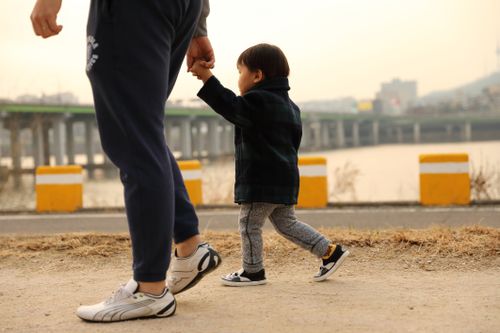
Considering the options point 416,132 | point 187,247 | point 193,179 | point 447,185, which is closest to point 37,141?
point 193,179

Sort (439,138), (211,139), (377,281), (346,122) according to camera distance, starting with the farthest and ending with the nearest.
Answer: (439,138), (346,122), (211,139), (377,281)

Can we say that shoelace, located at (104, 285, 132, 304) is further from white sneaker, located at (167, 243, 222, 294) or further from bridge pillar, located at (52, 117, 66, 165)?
bridge pillar, located at (52, 117, 66, 165)

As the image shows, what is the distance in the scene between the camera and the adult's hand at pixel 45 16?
2.08 meters

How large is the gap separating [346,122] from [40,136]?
3172 centimetres

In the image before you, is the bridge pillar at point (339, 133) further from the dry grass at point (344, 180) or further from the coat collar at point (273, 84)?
the coat collar at point (273, 84)

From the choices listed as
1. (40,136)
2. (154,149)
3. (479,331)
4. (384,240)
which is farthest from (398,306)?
(40,136)

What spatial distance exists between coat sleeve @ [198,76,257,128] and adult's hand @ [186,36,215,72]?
0.25ft

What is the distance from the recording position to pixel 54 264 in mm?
3531

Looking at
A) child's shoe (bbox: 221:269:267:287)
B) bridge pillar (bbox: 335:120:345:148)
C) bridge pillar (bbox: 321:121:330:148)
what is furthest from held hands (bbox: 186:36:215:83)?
bridge pillar (bbox: 335:120:345:148)

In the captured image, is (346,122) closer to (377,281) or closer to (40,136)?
(40,136)

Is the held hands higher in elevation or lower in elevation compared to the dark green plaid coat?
higher

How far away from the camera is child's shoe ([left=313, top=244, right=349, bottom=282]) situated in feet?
9.66

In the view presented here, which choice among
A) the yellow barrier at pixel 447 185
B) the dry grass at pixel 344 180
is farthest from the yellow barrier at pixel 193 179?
A: the yellow barrier at pixel 447 185

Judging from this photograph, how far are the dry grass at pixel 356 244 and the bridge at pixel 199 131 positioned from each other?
1385 inches
